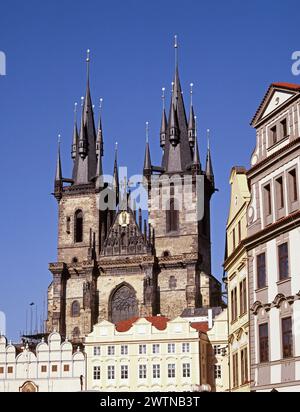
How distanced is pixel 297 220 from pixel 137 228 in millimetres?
64049

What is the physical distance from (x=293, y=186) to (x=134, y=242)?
204 feet

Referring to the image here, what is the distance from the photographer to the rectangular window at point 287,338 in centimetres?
2378

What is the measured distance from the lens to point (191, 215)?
280 feet

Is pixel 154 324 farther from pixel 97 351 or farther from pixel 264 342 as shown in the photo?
pixel 264 342

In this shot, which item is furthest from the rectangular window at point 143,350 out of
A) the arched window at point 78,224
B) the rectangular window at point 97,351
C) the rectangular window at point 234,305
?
the rectangular window at point 234,305

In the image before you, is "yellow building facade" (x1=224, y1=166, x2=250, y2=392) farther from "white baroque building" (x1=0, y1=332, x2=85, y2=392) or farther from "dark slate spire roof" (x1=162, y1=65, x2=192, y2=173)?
"dark slate spire roof" (x1=162, y1=65, x2=192, y2=173)

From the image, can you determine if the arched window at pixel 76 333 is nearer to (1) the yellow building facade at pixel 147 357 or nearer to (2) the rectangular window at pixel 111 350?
(1) the yellow building facade at pixel 147 357

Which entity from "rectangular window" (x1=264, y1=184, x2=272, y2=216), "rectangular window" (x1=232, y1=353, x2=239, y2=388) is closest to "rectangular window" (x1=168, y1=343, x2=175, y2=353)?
"rectangular window" (x1=232, y1=353, x2=239, y2=388)

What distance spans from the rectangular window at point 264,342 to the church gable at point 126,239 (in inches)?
2324

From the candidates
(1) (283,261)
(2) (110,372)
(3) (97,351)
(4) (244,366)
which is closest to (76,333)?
(3) (97,351)

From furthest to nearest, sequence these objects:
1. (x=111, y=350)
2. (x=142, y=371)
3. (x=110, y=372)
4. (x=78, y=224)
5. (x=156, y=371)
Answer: (x=78, y=224), (x=111, y=350), (x=110, y=372), (x=142, y=371), (x=156, y=371)

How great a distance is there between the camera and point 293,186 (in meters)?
25.0

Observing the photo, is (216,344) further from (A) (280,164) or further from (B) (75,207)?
(A) (280,164)

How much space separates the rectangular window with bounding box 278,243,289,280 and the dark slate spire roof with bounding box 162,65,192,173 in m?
62.7
